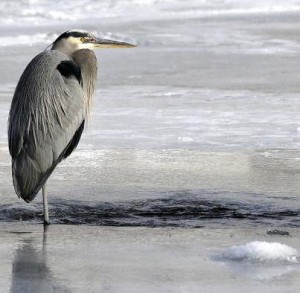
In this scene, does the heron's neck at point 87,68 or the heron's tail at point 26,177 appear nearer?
the heron's tail at point 26,177

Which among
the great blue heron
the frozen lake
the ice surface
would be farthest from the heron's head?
the ice surface

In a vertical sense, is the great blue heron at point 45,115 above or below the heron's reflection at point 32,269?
above

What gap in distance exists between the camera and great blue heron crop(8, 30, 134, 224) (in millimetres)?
5840

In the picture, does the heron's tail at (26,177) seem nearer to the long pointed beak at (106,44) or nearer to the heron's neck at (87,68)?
the heron's neck at (87,68)

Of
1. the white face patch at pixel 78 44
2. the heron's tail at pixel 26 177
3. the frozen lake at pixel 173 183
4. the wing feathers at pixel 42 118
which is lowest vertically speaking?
the frozen lake at pixel 173 183

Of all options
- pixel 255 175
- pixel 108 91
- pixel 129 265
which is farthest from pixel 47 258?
pixel 108 91

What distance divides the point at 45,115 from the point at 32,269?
61.3 inches

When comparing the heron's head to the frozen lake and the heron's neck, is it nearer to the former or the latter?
the heron's neck

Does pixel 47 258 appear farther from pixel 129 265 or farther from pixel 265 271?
pixel 265 271

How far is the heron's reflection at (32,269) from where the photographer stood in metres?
4.30

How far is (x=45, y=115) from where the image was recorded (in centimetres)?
600

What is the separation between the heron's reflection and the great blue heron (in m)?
0.59

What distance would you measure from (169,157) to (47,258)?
115 inches

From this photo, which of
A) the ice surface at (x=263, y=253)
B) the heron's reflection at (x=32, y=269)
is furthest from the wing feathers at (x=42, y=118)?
the ice surface at (x=263, y=253)
